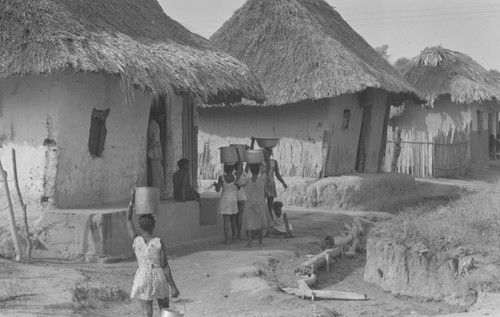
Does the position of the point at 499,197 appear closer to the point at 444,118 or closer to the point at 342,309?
the point at 342,309

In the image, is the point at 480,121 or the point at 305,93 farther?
the point at 480,121

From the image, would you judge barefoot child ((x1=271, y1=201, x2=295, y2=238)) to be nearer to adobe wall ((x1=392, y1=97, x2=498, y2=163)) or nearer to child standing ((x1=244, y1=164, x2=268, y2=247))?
child standing ((x1=244, y1=164, x2=268, y2=247))

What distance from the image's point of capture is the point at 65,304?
704 centimetres

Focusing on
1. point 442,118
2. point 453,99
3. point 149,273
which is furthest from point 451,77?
point 149,273

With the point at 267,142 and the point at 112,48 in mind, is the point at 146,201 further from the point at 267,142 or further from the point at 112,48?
the point at 267,142

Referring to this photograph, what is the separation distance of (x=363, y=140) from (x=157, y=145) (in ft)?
24.4

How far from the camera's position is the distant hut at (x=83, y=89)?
941 centimetres

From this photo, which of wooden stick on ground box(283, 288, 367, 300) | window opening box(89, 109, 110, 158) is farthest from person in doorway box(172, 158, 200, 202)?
wooden stick on ground box(283, 288, 367, 300)

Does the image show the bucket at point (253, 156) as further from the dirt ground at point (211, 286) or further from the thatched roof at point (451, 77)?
the thatched roof at point (451, 77)

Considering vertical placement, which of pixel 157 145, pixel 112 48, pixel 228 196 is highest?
pixel 112 48

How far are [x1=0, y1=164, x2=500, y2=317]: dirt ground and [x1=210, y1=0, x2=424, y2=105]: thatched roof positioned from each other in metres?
5.41

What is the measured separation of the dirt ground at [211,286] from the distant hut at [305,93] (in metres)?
5.34

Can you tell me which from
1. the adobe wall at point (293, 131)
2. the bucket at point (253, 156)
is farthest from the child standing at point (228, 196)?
the adobe wall at point (293, 131)

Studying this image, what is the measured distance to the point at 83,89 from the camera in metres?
10.1
